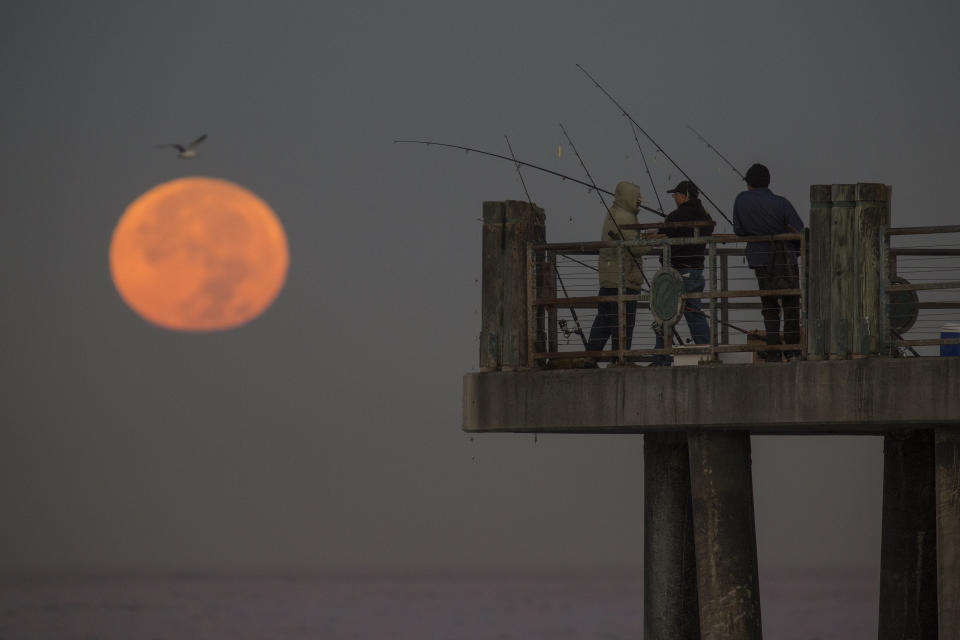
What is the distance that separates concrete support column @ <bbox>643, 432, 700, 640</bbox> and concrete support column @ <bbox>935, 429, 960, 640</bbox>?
11.4 ft

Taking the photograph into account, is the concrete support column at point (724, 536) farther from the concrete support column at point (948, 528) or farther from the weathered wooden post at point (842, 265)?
the concrete support column at point (948, 528)

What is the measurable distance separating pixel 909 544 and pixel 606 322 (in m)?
3.58

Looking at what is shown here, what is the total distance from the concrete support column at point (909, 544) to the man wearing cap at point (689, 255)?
8.78 feet

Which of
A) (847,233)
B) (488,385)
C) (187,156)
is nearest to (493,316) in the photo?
(488,385)

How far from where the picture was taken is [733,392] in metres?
16.3

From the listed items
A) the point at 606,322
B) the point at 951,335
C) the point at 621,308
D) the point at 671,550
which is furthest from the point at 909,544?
the point at 621,308

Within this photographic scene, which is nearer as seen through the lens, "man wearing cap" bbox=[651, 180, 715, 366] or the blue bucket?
the blue bucket

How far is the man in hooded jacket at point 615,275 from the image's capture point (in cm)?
1800

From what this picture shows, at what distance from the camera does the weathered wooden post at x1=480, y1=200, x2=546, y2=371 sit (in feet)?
58.9

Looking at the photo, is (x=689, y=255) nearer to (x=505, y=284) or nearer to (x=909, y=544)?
(x=505, y=284)

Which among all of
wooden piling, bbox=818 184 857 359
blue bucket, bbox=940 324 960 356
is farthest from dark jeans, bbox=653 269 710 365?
blue bucket, bbox=940 324 960 356

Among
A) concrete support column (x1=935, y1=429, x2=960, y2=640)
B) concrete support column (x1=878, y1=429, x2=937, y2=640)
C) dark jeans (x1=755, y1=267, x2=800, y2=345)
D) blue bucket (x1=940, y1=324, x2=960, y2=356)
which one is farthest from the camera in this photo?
concrete support column (x1=878, y1=429, x2=937, y2=640)

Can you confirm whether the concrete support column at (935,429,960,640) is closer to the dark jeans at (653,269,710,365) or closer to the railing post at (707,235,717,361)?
the railing post at (707,235,717,361)

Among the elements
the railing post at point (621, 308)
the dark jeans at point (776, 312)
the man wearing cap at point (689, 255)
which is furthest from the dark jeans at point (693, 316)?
the dark jeans at point (776, 312)
